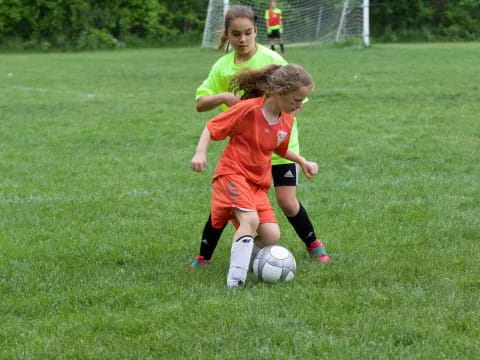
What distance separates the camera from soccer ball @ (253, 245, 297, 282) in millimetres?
4301

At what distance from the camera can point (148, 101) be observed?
13664mm

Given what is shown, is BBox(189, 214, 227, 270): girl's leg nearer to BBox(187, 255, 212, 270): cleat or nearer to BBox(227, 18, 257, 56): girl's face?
BBox(187, 255, 212, 270): cleat

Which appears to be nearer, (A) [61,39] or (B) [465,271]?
(B) [465,271]

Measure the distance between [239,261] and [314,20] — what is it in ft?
84.0

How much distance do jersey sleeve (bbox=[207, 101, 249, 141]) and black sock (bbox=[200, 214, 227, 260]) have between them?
56cm

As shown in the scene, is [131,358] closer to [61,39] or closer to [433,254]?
[433,254]

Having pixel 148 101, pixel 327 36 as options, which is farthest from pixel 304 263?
pixel 327 36

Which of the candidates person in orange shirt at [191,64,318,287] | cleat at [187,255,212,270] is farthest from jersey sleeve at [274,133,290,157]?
cleat at [187,255,212,270]

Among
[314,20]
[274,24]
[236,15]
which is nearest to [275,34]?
[274,24]

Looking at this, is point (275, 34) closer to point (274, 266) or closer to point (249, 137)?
point (249, 137)

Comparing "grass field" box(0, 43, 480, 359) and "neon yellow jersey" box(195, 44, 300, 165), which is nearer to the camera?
"grass field" box(0, 43, 480, 359)

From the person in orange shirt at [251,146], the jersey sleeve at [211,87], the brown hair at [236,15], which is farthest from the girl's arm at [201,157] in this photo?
the brown hair at [236,15]

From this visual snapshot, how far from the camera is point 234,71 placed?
491 centimetres

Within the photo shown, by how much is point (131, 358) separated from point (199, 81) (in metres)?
14.2
